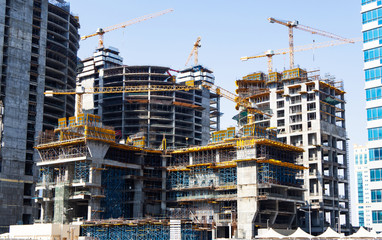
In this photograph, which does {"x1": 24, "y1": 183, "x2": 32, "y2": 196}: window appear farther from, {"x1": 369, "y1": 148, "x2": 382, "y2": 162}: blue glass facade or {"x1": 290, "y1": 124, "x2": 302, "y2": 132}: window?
{"x1": 369, "y1": 148, "x2": 382, "y2": 162}: blue glass facade

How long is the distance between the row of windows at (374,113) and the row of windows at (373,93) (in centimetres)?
258

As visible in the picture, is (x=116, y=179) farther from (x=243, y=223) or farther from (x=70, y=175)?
(x=243, y=223)

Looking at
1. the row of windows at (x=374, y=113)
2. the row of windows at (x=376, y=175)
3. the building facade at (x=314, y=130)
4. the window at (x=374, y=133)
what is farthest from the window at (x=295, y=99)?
the row of windows at (x=376, y=175)

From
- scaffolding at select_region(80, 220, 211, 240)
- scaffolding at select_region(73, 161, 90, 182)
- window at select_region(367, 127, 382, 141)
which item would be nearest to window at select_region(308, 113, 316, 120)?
window at select_region(367, 127, 382, 141)

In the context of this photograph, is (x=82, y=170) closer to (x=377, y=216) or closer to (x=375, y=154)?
(x=375, y=154)

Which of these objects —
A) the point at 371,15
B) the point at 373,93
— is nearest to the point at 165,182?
the point at 373,93

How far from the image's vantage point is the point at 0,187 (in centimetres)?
15962

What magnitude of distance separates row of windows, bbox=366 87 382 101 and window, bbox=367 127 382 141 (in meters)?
7.25

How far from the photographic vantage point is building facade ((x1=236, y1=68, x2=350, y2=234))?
17662 centimetres

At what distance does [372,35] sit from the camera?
128125 mm

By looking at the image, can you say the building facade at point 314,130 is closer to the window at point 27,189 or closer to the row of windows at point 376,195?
the row of windows at point 376,195

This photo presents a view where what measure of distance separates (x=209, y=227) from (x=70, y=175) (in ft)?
129

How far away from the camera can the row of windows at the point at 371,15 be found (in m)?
128

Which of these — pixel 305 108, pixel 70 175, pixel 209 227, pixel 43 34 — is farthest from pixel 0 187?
pixel 305 108
